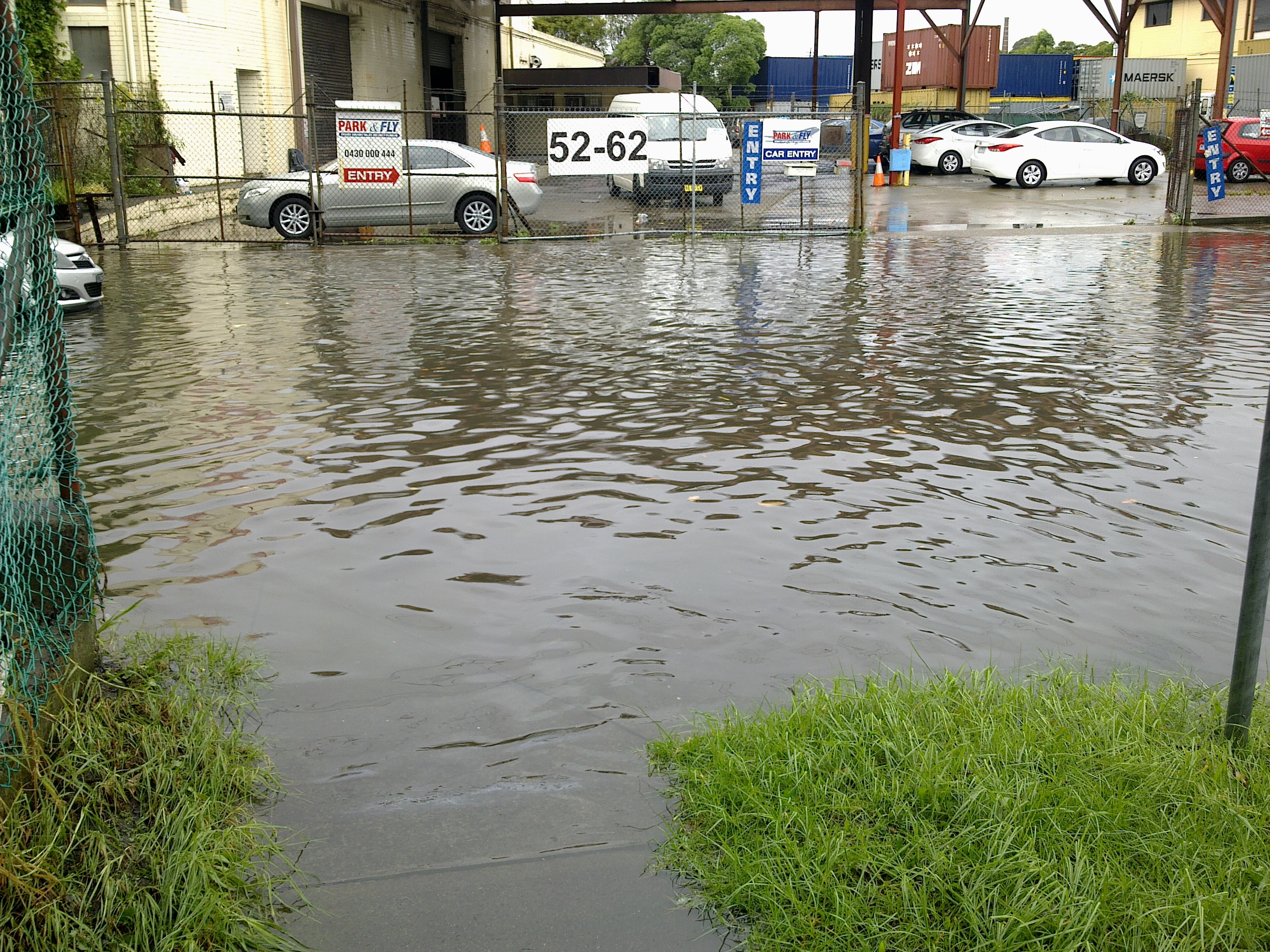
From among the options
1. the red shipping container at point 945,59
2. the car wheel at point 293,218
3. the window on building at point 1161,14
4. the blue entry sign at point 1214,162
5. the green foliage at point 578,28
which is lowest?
the car wheel at point 293,218

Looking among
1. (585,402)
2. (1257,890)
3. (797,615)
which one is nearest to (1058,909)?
(1257,890)

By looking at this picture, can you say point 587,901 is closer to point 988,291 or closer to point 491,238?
point 988,291

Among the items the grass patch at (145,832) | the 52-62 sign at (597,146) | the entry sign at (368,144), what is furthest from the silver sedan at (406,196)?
the grass patch at (145,832)

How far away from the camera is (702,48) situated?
8206 cm

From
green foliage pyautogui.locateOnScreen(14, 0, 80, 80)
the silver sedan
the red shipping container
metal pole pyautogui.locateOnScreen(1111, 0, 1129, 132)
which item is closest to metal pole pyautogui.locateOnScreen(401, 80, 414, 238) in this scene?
the silver sedan

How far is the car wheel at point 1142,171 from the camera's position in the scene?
96.7 feet

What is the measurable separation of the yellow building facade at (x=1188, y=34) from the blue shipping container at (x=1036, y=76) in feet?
11.4

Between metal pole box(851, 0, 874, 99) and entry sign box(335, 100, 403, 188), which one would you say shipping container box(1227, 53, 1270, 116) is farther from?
entry sign box(335, 100, 403, 188)

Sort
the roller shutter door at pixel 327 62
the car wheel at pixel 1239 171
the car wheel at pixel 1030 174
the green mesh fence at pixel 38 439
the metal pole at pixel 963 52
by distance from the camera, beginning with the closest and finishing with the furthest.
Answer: the green mesh fence at pixel 38 439 < the roller shutter door at pixel 327 62 < the car wheel at pixel 1239 171 < the car wheel at pixel 1030 174 < the metal pole at pixel 963 52

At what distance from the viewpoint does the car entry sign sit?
763 inches

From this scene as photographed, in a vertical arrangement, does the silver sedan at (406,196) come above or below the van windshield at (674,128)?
below

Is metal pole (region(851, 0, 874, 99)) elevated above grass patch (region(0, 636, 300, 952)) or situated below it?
above

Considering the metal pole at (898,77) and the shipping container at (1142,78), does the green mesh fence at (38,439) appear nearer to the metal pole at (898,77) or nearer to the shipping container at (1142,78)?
the metal pole at (898,77)

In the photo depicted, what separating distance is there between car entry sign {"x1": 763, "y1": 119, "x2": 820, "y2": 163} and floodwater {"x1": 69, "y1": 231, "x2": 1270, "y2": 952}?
27.4 feet
